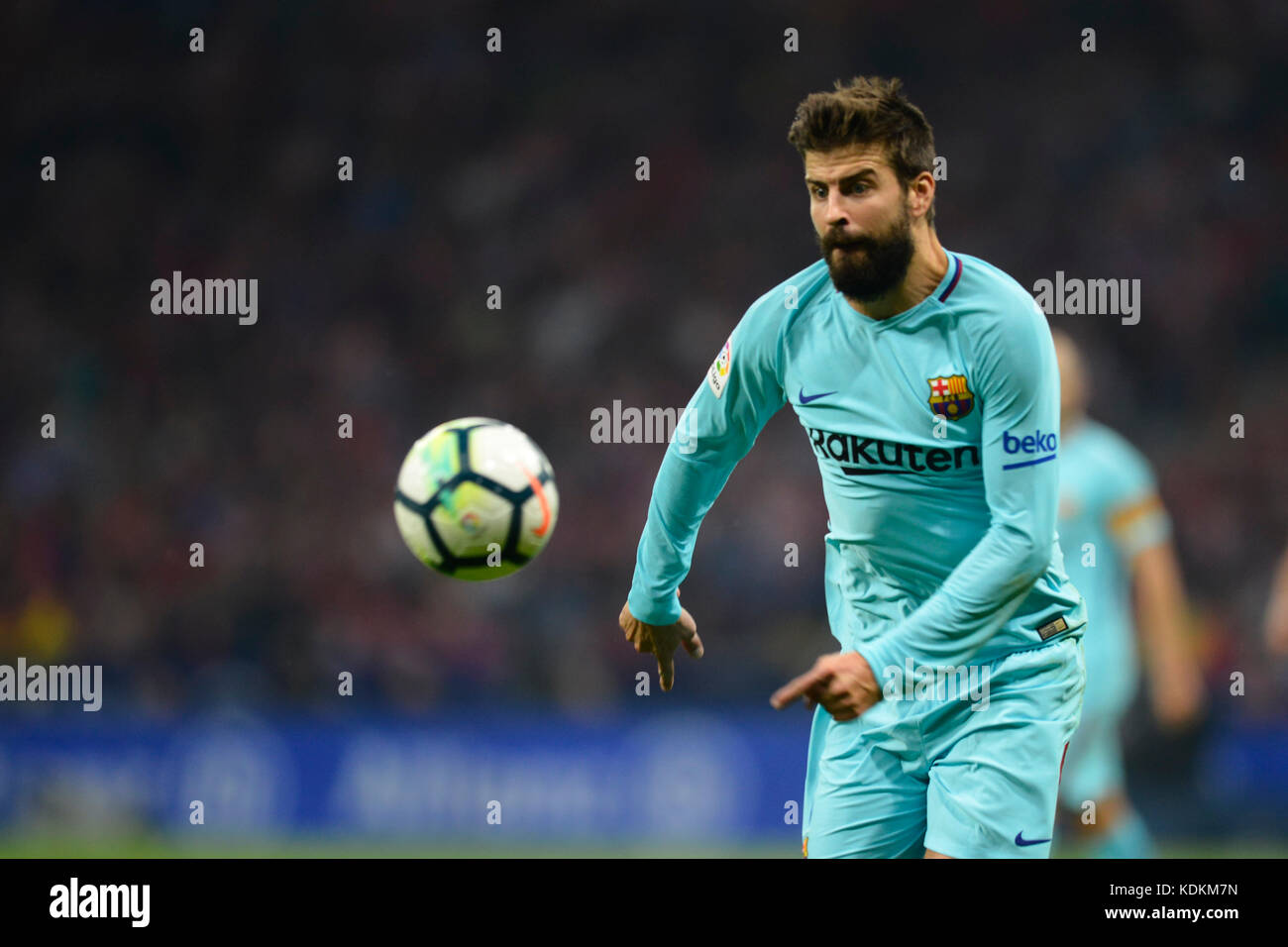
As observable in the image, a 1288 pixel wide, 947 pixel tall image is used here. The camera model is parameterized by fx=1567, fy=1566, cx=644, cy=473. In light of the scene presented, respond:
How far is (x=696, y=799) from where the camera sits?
31.3 feet

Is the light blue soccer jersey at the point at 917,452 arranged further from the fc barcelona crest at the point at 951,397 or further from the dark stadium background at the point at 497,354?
the dark stadium background at the point at 497,354

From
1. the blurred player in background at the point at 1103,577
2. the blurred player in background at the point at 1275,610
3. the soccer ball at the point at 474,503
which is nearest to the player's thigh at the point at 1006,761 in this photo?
the soccer ball at the point at 474,503

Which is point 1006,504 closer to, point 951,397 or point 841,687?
point 951,397

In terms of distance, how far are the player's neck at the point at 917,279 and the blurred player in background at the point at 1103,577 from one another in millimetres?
2989

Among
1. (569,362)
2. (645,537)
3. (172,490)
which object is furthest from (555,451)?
(645,537)

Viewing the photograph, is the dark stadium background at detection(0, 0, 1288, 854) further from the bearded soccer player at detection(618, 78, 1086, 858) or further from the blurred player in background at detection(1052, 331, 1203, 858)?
the bearded soccer player at detection(618, 78, 1086, 858)

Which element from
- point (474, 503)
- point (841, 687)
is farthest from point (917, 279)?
point (474, 503)

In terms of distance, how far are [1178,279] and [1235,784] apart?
4.83 m

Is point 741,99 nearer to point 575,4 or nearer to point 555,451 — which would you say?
point 575,4

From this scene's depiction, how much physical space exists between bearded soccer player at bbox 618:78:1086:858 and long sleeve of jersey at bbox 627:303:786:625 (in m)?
0.01

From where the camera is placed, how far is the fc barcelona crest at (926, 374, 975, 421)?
13.6 ft

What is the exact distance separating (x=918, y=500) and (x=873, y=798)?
2.69 ft

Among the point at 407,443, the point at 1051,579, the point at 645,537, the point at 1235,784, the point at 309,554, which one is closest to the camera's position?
the point at 1051,579

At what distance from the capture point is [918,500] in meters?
4.27
